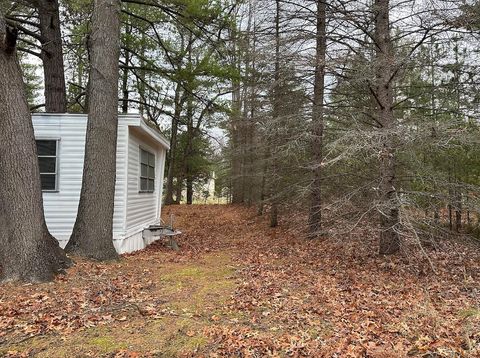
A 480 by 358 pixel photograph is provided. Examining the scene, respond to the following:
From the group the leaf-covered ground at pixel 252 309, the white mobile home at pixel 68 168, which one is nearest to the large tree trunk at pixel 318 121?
the leaf-covered ground at pixel 252 309

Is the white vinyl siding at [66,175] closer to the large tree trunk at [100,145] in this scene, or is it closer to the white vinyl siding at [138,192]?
the white vinyl siding at [138,192]

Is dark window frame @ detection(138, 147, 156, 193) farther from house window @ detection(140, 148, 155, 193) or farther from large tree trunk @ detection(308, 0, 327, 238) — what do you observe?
large tree trunk @ detection(308, 0, 327, 238)

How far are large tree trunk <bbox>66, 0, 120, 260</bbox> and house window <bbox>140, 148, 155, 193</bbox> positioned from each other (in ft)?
9.67

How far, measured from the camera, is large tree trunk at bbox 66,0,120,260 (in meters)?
7.27

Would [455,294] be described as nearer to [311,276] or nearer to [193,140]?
[311,276]

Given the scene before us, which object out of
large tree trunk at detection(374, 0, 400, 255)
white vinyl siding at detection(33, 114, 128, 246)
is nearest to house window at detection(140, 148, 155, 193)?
white vinyl siding at detection(33, 114, 128, 246)

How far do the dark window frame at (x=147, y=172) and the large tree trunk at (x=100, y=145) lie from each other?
9.29ft

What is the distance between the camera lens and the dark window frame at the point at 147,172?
34.3 feet

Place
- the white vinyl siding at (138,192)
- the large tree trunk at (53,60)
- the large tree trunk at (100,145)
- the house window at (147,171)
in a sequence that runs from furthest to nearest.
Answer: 1. the house window at (147,171)
2. the large tree trunk at (53,60)
3. the white vinyl siding at (138,192)
4. the large tree trunk at (100,145)

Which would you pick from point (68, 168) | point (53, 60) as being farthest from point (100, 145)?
point (53, 60)

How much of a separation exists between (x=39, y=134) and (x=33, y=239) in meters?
3.74

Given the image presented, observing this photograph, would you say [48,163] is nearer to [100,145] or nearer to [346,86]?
[100,145]

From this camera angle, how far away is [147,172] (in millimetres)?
11305

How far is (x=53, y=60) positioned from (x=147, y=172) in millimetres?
3833
